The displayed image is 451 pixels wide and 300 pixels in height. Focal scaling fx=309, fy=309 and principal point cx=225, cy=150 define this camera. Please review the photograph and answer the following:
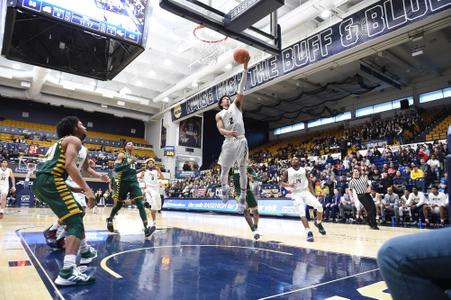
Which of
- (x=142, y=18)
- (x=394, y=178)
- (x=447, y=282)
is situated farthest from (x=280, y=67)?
(x=447, y=282)

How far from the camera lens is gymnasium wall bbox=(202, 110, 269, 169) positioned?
30.4 m

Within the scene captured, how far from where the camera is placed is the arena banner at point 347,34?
8.72 meters

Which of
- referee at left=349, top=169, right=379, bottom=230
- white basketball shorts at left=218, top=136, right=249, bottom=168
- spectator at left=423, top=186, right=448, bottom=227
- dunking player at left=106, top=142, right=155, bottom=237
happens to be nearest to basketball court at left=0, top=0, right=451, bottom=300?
referee at left=349, top=169, right=379, bottom=230

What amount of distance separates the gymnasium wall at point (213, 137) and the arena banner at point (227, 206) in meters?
9.95

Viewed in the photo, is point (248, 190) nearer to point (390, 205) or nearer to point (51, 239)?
point (51, 239)

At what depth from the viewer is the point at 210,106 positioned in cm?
1839

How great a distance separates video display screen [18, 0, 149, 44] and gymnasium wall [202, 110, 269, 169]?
79.1 feet

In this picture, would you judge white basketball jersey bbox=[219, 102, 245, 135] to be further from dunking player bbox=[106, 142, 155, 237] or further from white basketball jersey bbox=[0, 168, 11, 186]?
white basketball jersey bbox=[0, 168, 11, 186]

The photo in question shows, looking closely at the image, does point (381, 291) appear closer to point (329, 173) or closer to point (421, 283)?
point (421, 283)

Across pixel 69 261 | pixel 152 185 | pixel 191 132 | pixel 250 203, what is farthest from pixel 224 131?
pixel 191 132

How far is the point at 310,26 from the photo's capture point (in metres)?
16.1

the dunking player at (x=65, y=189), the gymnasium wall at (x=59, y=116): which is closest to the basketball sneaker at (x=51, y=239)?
the dunking player at (x=65, y=189)

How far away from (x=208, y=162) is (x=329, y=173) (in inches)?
691

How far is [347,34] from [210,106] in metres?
9.40
